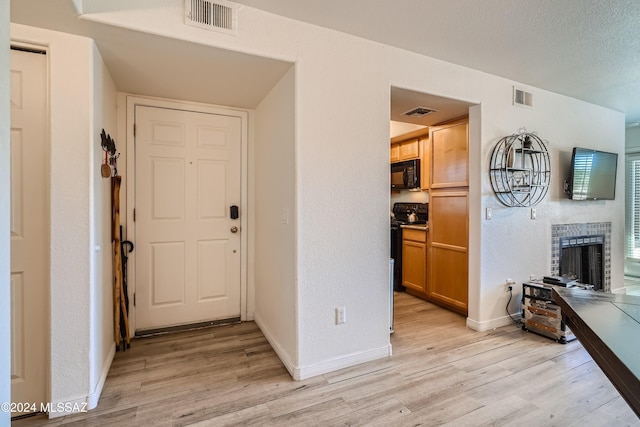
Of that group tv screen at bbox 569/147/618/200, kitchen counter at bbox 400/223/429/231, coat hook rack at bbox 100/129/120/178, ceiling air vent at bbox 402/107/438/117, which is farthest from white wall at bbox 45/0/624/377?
tv screen at bbox 569/147/618/200

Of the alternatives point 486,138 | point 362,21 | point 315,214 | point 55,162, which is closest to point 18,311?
point 55,162

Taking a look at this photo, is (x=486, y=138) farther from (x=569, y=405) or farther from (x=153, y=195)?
(x=153, y=195)

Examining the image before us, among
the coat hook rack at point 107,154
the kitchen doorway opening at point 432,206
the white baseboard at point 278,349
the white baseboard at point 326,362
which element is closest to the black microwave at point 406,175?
the kitchen doorway opening at point 432,206

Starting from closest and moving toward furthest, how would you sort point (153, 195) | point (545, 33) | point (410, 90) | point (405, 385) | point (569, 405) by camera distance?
point (569, 405) < point (405, 385) < point (545, 33) < point (410, 90) < point (153, 195)

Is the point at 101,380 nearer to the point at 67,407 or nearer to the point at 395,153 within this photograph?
the point at 67,407

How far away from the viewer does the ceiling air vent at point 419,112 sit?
9.86 feet

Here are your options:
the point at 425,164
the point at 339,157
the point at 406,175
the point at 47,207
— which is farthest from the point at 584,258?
the point at 47,207

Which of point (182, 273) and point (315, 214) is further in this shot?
point (182, 273)

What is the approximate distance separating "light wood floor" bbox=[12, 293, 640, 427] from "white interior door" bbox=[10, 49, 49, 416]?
30 cm

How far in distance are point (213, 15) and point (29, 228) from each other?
64.5 inches

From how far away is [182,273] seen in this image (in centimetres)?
293

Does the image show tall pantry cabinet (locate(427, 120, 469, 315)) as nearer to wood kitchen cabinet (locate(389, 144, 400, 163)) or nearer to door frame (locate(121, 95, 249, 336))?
wood kitchen cabinet (locate(389, 144, 400, 163))

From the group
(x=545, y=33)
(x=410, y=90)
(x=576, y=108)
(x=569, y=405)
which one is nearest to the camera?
(x=569, y=405)

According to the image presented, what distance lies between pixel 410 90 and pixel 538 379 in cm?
233
